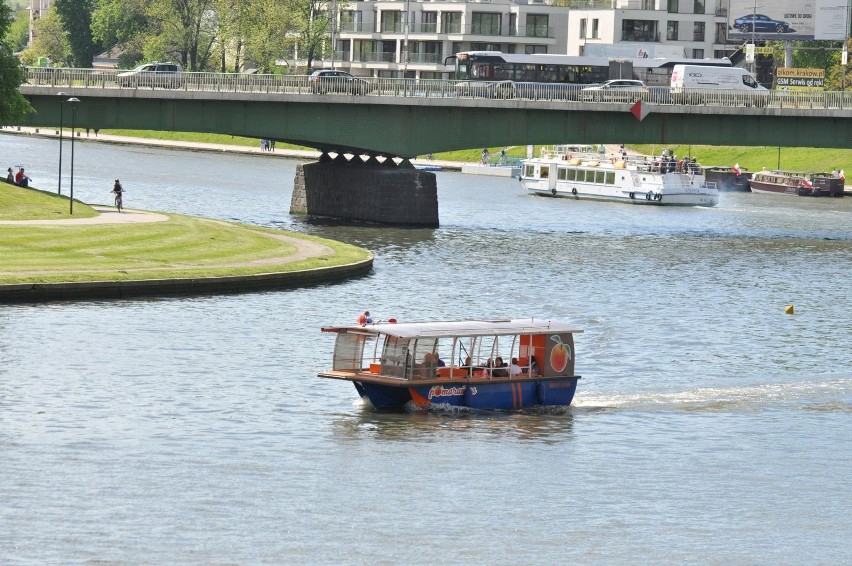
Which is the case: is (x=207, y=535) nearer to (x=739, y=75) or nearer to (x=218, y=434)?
(x=218, y=434)

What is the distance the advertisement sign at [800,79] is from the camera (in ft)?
468

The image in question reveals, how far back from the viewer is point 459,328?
45438 millimetres

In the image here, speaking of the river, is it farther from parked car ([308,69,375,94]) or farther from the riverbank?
parked car ([308,69,375,94])

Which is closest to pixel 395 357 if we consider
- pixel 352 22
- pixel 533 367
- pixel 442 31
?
pixel 533 367

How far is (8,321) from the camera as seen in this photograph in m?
54.0

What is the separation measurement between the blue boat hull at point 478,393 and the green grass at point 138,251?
1932cm

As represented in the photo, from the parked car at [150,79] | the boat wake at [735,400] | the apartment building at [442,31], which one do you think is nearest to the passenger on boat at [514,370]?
the boat wake at [735,400]

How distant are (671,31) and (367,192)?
9027 cm

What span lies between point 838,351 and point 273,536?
97.2 ft

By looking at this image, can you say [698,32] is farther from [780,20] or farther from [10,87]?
[10,87]

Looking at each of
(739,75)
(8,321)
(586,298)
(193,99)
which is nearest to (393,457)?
(8,321)

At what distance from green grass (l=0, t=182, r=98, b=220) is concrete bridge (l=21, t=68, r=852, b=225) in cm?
1289

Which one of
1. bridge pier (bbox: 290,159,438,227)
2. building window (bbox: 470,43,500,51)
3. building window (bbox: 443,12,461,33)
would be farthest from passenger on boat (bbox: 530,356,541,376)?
building window (bbox: 443,12,461,33)

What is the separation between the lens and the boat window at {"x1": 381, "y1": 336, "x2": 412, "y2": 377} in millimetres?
44250
